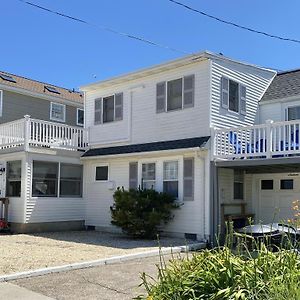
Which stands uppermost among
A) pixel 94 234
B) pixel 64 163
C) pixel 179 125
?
pixel 179 125

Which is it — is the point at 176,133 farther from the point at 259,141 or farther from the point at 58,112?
the point at 58,112

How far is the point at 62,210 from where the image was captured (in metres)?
17.0

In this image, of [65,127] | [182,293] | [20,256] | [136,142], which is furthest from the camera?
[65,127]

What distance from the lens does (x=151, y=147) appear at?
49.7 feet

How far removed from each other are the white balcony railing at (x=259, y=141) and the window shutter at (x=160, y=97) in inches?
105

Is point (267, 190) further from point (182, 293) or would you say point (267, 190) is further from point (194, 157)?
point (182, 293)

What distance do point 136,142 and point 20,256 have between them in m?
7.23

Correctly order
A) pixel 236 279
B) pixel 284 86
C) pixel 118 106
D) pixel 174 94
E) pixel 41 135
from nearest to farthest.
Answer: pixel 236 279 → pixel 174 94 → pixel 41 135 → pixel 284 86 → pixel 118 106

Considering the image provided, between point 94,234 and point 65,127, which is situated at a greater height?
point 65,127

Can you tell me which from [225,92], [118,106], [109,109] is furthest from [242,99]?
[109,109]

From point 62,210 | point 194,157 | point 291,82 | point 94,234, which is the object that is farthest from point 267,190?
point 62,210

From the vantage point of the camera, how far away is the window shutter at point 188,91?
14727 millimetres

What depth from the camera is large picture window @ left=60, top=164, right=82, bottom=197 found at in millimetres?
17234

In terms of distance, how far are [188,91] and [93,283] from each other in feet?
28.8
